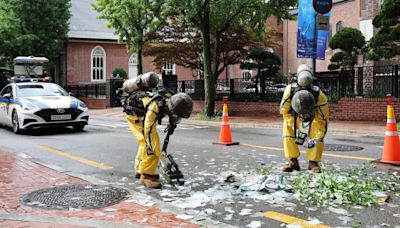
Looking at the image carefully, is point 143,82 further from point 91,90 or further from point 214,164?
point 91,90

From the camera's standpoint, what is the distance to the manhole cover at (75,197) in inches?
211

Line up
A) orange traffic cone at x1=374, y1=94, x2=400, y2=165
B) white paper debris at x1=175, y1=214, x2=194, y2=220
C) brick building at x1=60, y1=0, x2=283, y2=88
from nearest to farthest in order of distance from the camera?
white paper debris at x1=175, y1=214, x2=194, y2=220 → orange traffic cone at x1=374, y1=94, x2=400, y2=165 → brick building at x1=60, y1=0, x2=283, y2=88

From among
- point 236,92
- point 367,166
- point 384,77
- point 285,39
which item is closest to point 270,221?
point 367,166

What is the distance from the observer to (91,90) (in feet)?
112

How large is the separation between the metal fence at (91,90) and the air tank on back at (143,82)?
84.8 ft

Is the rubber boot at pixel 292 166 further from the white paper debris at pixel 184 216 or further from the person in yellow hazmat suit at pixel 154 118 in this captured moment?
the white paper debris at pixel 184 216

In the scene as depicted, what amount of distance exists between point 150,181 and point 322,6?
6271 millimetres

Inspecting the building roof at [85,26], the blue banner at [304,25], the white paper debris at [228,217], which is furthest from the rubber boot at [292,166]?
the building roof at [85,26]

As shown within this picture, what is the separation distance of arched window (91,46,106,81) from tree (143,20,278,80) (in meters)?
18.6

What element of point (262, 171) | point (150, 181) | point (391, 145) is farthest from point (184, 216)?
point (391, 145)

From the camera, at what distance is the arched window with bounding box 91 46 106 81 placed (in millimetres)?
42728

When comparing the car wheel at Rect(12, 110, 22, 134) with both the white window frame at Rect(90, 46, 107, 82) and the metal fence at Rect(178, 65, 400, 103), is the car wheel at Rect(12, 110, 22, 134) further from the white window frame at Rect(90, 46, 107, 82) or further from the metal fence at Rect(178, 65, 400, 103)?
the white window frame at Rect(90, 46, 107, 82)

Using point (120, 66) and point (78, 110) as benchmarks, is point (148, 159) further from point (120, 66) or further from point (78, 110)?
point (120, 66)

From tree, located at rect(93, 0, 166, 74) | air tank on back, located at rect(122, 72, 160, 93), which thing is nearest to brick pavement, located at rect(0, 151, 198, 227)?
air tank on back, located at rect(122, 72, 160, 93)
